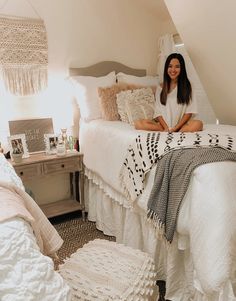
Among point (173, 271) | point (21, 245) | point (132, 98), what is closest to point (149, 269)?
point (173, 271)

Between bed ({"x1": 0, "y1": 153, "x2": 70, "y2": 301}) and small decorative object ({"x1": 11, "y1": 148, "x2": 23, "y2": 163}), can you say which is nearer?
bed ({"x1": 0, "y1": 153, "x2": 70, "y2": 301})

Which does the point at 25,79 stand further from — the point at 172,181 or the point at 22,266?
the point at 22,266

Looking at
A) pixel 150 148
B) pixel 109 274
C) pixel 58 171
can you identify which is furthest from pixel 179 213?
pixel 58 171

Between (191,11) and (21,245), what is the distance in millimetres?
2339

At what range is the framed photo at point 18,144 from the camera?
2514 millimetres

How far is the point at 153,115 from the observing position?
8.76ft

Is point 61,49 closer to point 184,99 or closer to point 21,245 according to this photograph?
point 184,99

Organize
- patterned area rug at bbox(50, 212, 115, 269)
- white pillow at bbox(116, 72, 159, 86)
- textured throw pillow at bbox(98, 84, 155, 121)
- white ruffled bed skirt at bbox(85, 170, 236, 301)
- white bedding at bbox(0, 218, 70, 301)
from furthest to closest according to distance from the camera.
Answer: white pillow at bbox(116, 72, 159, 86)
textured throw pillow at bbox(98, 84, 155, 121)
patterned area rug at bbox(50, 212, 115, 269)
white ruffled bed skirt at bbox(85, 170, 236, 301)
white bedding at bbox(0, 218, 70, 301)

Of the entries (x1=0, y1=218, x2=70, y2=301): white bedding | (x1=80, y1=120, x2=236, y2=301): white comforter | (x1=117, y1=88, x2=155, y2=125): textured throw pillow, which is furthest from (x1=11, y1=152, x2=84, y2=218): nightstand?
(x1=0, y1=218, x2=70, y2=301): white bedding

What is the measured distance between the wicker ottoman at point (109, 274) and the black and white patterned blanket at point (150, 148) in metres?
0.55

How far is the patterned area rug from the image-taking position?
2.40 m

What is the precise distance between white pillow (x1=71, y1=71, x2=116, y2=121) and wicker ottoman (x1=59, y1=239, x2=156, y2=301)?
60.8 inches

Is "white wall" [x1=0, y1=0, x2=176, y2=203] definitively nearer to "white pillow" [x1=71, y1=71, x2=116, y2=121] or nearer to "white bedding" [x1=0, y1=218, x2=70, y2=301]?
"white pillow" [x1=71, y1=71, x2=116, y2=121]

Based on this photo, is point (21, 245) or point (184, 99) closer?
point (21, 245)
